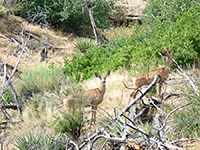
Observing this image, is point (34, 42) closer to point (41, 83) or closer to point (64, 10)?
point (64, 10)

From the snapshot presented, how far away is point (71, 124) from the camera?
6066mm

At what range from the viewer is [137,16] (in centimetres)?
2462

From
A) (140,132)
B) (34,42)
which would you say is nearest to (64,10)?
(34,42)

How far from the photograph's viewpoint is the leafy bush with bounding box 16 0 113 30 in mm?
18797

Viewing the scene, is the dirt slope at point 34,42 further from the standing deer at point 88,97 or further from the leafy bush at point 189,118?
the leafy bush at point 189,118

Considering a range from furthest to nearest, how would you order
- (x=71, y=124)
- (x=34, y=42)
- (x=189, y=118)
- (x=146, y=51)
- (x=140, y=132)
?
(x=34, y=42)
(x=146, y=51)
(x=71, y=124)
(x=189, y=118)
(x=140, y=132)

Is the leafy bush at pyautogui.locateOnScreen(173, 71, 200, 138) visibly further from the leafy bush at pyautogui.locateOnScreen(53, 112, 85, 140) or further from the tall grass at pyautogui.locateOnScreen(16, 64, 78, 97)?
the tall grass at pyautogui.locateOnScreen(16, 64, 78, 97)

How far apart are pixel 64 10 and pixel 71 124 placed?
14.0 metres

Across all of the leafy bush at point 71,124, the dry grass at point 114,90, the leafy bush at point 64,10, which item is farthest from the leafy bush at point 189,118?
the leafy bush at point 64,10

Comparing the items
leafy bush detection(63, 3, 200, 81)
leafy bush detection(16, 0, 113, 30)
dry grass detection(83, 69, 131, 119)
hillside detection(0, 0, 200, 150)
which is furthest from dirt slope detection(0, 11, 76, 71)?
dry grass detection(83, 69, 131, 119)

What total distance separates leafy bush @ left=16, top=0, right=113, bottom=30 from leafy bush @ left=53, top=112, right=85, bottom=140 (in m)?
13.3

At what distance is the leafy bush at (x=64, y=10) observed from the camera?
1880cm

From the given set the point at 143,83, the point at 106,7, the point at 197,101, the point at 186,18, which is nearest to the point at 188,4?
the point at 186,18

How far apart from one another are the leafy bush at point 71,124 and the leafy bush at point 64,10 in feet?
43.8
